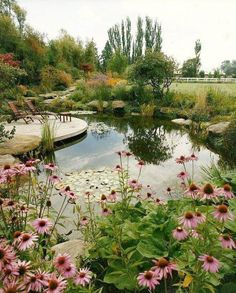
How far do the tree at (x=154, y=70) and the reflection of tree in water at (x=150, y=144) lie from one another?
3432 mm

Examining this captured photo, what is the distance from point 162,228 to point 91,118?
391 inches

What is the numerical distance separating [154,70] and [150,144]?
595cm

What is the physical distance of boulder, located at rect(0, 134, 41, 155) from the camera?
5.76 meters

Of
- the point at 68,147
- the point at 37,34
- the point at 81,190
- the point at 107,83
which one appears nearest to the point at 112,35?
the point at 37,34

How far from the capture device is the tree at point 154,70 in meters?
12.6

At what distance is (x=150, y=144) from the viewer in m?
7.62

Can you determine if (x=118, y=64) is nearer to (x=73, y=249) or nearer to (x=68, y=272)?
(x=73, y=249)

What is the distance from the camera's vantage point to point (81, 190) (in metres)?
4.53

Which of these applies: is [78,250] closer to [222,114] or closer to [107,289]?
[107,289]

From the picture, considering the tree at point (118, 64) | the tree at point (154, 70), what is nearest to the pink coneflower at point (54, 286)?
the tree at point (154, 70)

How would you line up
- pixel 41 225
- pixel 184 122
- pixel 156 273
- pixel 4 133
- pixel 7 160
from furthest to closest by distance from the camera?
A: pixel 184 122
pixel 4 133
pixel 7 160
pixel 41 225
pixel 156 273

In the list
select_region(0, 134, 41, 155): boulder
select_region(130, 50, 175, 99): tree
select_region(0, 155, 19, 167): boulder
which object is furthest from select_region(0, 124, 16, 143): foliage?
select_region(130, 50, 175, 99): tree

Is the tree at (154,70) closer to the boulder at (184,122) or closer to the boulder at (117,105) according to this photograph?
the boulder at (117,105)

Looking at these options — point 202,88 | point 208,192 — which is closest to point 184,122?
point 202,88
